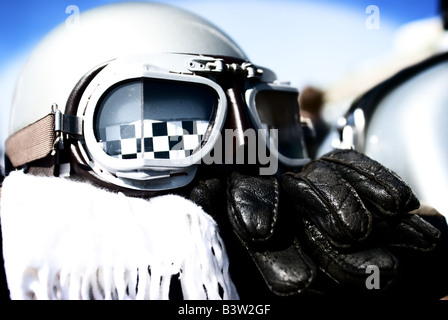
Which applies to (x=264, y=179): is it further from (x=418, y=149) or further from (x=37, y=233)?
(x=418, y=149)

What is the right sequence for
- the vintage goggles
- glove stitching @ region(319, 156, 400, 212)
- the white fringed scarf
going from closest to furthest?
the white fringed scarf
glove stitching @ region(319, 156, 400, 212)
the vintage goggles

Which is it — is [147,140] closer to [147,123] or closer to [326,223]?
[147,123]

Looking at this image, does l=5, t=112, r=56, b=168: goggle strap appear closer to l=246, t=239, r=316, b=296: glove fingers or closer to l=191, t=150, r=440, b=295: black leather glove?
l=191, t=150, r=440, b=295: black leather glove

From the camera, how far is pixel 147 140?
3.40 feet

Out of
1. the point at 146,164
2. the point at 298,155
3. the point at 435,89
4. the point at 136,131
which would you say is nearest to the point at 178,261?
the point at 146,164

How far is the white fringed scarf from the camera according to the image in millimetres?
796

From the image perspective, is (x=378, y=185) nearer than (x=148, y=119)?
Yes

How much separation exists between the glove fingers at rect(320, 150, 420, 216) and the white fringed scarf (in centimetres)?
35

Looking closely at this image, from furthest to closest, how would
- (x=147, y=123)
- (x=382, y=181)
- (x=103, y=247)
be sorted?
(x=147, y=123) → (x=382, y=181) → (x=103, y=247)

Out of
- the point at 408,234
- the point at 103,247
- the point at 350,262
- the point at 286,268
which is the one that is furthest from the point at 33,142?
the point at 408,234

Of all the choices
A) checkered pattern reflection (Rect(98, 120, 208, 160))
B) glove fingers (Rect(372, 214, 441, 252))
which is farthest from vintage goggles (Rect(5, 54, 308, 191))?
glove fingers (Rect(372, 214, 441, 252))

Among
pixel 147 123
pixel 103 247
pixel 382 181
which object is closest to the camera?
pixel 103 247

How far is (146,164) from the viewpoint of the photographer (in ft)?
3.27

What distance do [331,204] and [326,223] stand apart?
43mm
